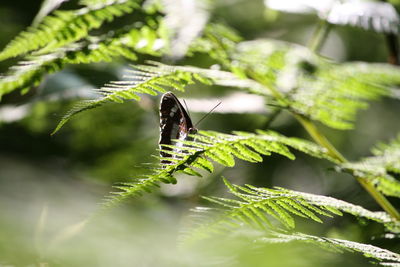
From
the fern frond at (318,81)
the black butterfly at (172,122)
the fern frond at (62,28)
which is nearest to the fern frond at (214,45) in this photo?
the fern frond at (318,81)

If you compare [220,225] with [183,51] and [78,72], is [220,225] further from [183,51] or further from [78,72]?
[78,72]

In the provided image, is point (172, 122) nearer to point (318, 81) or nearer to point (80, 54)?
point (80, 54)

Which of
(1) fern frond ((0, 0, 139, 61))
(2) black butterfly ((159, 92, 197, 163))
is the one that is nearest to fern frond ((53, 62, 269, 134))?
(2) black butterfly ((159, 92, 197, 163))

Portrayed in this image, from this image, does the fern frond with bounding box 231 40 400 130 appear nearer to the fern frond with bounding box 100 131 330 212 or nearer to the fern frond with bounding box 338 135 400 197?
the fern frond with bounding box 338 135 400 197

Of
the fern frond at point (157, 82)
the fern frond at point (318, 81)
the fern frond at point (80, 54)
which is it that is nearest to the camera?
the fern frond at point (157, 82)

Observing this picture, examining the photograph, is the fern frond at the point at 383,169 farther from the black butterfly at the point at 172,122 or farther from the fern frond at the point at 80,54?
the fern frond at the point at 80,54

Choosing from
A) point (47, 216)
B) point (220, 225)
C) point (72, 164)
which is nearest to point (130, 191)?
point (220, 225)
